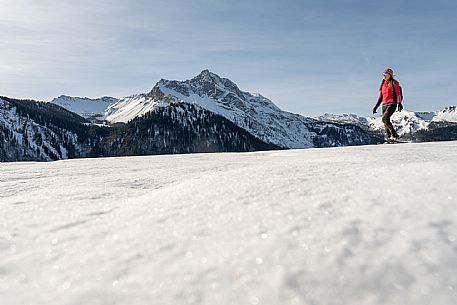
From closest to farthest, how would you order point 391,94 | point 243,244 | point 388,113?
1. point 243,244
2. point 391,94
3. point 388,113

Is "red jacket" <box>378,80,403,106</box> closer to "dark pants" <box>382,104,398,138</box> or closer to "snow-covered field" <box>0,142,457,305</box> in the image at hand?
"dark pants" <box>382,104,398,138</box>

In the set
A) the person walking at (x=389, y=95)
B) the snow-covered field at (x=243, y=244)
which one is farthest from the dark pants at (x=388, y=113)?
the snow-covered field at (x=243, y=244)

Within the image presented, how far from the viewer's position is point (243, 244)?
8.88ft

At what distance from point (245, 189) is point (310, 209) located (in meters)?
0.99

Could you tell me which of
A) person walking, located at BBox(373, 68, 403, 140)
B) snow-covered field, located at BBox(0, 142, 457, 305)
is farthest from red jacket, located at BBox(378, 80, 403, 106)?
snow-covered field, located at BBox(0, 142, 457, 305)

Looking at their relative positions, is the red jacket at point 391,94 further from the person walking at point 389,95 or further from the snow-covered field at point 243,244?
the snow-covered field at point 243,244

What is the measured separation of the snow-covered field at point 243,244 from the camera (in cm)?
221

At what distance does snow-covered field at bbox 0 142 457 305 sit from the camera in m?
2.21

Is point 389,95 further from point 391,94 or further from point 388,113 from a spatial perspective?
point 388,113

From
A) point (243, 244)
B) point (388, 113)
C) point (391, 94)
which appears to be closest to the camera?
point (243, 244)

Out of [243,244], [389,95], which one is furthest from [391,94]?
[243,244]

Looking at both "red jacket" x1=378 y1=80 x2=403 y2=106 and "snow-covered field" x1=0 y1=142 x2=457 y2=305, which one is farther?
"red jacket" x1=378 y1=80 x2=403 y2=106

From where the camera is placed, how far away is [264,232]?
288cm

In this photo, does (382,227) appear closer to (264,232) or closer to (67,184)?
(264,232)
